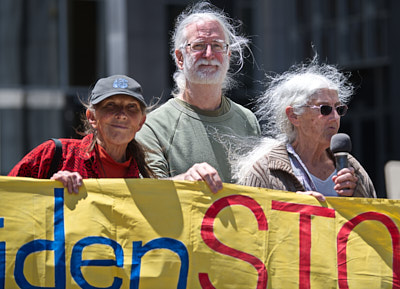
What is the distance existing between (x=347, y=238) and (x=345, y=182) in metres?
0.28

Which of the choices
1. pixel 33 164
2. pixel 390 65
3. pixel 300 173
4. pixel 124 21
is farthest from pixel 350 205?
pixel 390 65

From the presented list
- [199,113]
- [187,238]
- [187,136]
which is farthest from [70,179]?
[199,113]

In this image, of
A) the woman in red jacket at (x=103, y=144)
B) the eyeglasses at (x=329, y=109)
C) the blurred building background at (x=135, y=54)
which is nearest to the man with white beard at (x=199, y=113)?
the woman in red jacket at (x=103, y=144)

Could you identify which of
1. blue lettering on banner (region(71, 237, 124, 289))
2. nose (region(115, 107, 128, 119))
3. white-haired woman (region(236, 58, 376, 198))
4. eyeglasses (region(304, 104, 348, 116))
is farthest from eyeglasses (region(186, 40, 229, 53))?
blue lettering on banner (region(71, 237, 124, 289))

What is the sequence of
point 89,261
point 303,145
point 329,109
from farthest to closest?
point 303,145
point 329,109
point 89,261

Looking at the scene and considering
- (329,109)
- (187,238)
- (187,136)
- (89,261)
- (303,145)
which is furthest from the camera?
(187,136)

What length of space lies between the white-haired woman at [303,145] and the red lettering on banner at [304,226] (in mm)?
156

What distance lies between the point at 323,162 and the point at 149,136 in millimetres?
989

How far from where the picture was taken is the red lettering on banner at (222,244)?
3.77 m

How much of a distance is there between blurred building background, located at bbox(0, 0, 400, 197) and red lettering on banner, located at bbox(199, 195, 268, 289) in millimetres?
9942

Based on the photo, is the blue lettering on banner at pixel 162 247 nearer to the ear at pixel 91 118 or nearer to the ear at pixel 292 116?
the ear at pixel 91 118

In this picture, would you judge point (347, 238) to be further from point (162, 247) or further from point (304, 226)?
point (162, 247)

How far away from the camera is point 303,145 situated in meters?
4.27

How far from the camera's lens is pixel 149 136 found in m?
4.43
